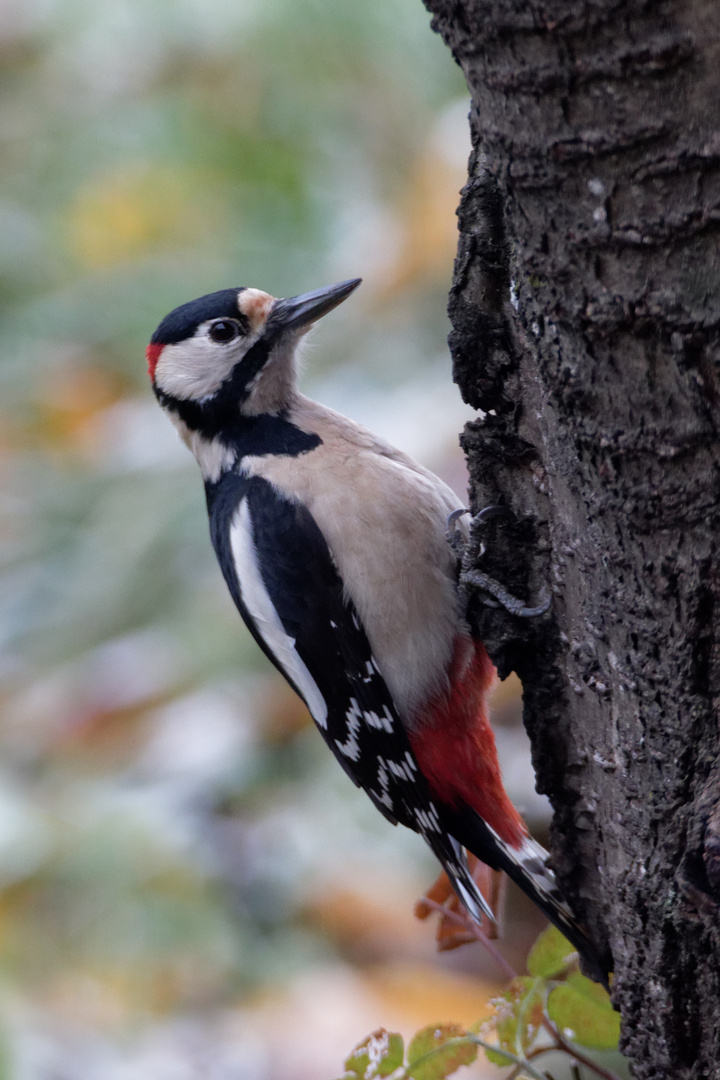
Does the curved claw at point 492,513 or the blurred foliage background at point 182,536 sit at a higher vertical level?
the blurred foliage background at point 182,536

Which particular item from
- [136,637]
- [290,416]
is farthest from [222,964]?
[290,416]

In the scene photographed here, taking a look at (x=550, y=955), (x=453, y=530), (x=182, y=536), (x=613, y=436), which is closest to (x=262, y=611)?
(x=453, y=530)

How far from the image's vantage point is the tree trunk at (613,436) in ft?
3.06

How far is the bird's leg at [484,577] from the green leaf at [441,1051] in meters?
0.56

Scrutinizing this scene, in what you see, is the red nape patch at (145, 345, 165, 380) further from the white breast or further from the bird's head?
the white breast

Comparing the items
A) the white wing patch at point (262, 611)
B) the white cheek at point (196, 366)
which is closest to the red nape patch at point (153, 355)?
the white cheek at point (196, 366)

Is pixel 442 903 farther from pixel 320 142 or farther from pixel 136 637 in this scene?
pixel 320 142

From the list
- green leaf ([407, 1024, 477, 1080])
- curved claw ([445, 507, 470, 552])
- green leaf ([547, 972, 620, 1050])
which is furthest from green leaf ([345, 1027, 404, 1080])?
curved claw ([445, 507, 470, 552])

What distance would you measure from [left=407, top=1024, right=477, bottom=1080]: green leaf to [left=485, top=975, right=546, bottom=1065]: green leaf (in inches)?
1.8

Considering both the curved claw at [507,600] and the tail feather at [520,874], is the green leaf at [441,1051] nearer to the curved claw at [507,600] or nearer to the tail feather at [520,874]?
the tail feather at [520,874]

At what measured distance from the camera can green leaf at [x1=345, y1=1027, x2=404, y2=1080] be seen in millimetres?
1299

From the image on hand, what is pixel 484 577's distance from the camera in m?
1.77

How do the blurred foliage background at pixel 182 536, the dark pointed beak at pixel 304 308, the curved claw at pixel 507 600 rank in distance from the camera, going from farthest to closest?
1. the blurred foliage background at pixel 182 536
2. the dark pointed beak at pixel 304 308
3. the curved claw at pixel 507 600

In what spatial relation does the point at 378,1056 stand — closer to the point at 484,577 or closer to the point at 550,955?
the point at 550,955
